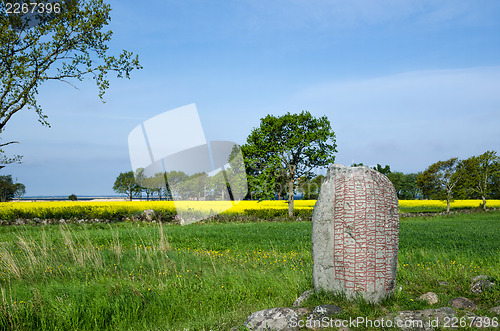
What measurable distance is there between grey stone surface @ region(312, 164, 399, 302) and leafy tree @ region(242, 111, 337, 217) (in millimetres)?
22252

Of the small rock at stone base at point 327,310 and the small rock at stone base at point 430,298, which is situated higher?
the small rock at stone base at point 327,310

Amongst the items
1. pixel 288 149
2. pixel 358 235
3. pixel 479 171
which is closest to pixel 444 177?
pixel 479 171

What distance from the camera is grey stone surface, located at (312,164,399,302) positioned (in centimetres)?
554

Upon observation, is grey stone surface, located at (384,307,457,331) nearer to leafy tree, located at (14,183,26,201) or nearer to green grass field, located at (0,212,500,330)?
green grass field, located at (0,212,500,330)

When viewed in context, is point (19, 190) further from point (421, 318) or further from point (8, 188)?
point (421, 318)

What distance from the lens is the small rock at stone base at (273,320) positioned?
4793mm

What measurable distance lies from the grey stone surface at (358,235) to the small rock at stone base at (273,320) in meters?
1.12

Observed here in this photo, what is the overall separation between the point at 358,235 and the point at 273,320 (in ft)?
6.14

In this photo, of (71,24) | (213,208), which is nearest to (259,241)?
(71,24)

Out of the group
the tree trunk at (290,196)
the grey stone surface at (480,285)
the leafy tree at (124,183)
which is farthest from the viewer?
the leafy tree at (124,183)

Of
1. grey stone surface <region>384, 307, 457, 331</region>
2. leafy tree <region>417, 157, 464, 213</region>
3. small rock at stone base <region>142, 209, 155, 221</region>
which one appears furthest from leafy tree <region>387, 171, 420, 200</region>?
grey stone surface <region>384, 307, 457, 331</region>

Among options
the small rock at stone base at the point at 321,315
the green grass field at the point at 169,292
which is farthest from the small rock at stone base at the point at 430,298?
the small rock at stone base at the point at 321,315

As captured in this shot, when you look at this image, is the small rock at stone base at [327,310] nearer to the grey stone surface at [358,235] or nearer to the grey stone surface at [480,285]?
the grey stone surface at [358,235]

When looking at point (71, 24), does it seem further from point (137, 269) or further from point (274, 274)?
point (274, 274)
